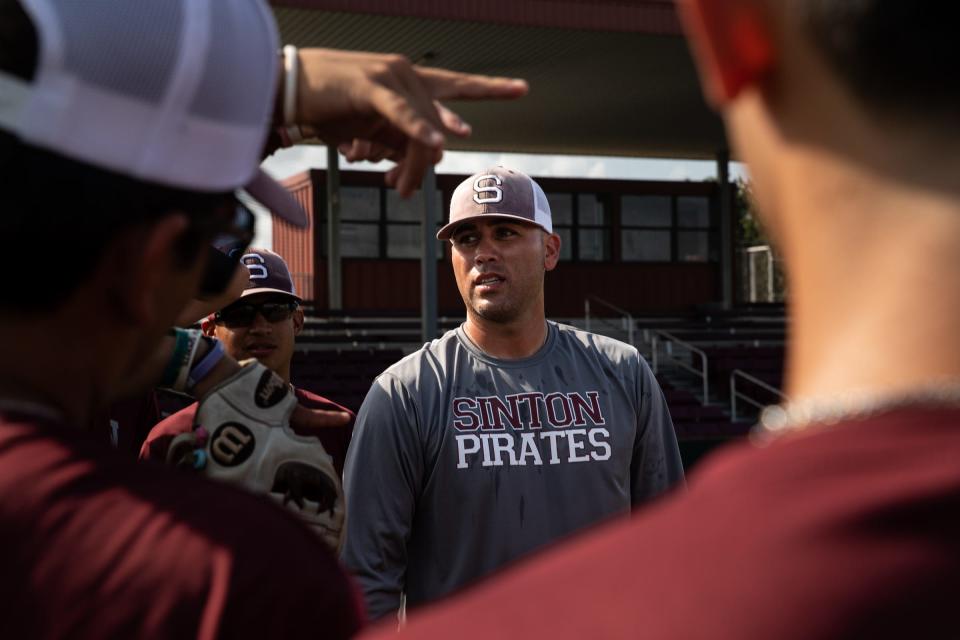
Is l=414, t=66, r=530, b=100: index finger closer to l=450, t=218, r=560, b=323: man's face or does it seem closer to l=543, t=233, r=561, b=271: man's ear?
l=450, t=218, r=560, b=323: man's face

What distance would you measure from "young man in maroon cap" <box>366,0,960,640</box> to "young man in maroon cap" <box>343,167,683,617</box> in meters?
2.74

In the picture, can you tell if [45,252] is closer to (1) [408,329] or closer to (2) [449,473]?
(2) [449,473]

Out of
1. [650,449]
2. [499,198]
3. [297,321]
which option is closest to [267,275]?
[297,321]

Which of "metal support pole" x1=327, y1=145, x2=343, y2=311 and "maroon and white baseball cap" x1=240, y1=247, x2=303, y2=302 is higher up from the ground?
"metal support pole" x1=327, y1=145, x2=343, y2=311

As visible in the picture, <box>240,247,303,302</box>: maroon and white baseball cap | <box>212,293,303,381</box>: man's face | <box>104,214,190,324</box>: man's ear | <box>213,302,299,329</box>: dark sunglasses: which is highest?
<box>240,247,303,302</box>: maroon and white baseball cap

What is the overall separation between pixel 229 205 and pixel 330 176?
2288cm

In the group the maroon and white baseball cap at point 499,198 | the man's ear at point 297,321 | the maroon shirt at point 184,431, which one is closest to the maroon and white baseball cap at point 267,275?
the man's ear at point 297,321

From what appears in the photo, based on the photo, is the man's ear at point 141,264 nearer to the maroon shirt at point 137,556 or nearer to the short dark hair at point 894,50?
the maroon shirt at point 137,556

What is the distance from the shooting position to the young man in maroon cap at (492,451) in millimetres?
3484

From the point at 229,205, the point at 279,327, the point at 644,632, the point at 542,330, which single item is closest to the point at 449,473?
the point at 542,330

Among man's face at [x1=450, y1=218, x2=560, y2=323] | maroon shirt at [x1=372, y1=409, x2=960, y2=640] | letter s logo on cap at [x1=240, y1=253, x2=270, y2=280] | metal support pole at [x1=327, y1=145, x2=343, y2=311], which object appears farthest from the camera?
metal support pole at [x1=327, y1=145, x2=343, y2=311]

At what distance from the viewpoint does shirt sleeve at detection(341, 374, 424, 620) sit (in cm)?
346

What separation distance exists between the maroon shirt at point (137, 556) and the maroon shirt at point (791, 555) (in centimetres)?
35

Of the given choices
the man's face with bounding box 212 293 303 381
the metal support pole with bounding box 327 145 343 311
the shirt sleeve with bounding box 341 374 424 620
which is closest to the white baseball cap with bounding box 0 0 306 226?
the shirt sleeve with bounding box 341 374 424 620
